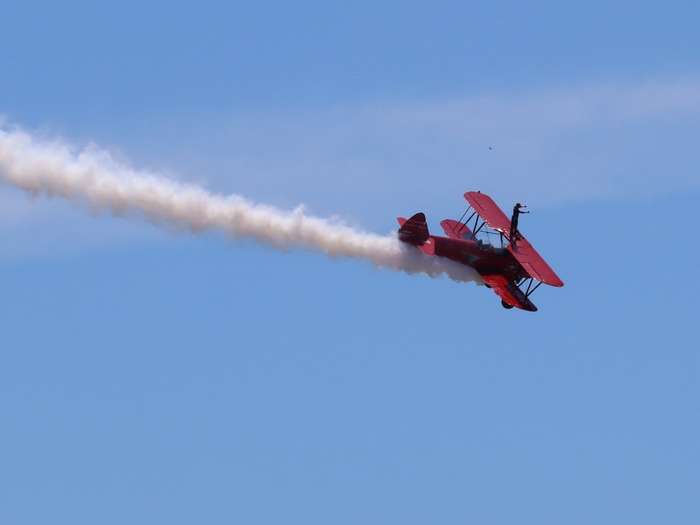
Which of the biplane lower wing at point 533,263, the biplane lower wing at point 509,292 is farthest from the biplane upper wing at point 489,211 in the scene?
the biplane lower wing at point 509,292

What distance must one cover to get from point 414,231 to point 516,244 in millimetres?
3863

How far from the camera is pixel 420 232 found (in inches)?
1745

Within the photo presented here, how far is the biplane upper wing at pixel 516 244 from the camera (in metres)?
43.7

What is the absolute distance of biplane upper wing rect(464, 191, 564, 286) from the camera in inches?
1720

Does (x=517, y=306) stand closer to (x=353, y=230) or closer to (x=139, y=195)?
(x=353, y=230)

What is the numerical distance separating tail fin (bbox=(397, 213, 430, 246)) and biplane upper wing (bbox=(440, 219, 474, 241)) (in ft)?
8.71

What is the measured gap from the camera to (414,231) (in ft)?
145

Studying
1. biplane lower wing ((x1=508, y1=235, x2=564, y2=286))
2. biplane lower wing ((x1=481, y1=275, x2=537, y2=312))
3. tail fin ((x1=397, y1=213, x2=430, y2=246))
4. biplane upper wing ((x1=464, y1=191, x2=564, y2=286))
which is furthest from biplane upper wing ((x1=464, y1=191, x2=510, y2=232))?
tail fin ((x1=397, y1=213, x2=430, y2=246))

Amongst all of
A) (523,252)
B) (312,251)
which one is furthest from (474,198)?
(312,251)

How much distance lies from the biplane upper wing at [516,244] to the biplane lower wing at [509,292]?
0.96m

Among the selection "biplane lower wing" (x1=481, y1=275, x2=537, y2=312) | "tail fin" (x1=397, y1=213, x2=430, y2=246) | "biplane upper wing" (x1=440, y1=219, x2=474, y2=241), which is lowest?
"biplane lower wing" (x1=481, y1=275, x2=537, y2=312)

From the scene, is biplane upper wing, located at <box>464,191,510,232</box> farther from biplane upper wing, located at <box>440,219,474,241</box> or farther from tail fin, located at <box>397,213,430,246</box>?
tail fin, located at <box>397,213,430,246</box>

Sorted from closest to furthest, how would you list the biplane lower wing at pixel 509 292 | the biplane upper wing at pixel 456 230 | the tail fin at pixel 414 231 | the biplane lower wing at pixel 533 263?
the biplane lower wing at pixel 533 263 → the tail fin at pixel 414 231 → the biplane lower wing at pixel 509 292 → the biplane upper wing at pixel 456 230

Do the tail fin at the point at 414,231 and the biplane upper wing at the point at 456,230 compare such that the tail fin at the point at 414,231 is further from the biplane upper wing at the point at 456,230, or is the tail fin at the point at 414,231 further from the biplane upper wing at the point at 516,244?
the biplane upper wing at the point at 516,244
